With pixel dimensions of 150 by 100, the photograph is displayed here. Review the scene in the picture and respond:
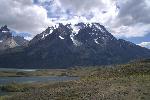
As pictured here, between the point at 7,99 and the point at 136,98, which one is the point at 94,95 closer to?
the point at 136,98

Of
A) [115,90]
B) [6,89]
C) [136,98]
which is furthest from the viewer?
[6,89]

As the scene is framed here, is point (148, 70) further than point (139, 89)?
Yes

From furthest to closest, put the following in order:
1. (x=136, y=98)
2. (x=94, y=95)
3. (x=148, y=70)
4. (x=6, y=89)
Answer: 1. (x=6, y=89)
2. (x=148, y=70)
3. (x=94, y=95)
4. (x=136, y=98)

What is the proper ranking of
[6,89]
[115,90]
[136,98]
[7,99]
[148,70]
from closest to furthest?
[136,98] → [115,90] → [7,99] → [148,70] → [6,89]

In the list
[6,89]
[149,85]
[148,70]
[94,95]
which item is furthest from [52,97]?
[6,89]

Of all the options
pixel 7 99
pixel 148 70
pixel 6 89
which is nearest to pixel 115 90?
pixel 7 99

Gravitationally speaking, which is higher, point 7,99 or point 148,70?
point 148,70

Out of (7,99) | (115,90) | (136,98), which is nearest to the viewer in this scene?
(136,98)

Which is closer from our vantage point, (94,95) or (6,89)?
(94,95)

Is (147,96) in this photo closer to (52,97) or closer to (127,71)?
(52,97)

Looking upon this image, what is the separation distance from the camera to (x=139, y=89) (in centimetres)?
6184

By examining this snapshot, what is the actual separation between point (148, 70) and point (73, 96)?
133 ft

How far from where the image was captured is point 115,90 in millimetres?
63188

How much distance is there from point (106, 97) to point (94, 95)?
3.19 metres
